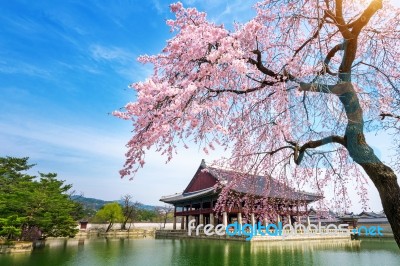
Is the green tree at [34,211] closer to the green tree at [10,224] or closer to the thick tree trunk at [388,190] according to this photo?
the green tree at [10,224]

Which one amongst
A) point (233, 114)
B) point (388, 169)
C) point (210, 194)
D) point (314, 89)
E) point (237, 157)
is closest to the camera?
point (388, 169)

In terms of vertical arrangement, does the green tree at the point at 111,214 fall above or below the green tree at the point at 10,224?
above

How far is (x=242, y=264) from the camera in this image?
41.8ft

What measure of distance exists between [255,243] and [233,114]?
18.9m

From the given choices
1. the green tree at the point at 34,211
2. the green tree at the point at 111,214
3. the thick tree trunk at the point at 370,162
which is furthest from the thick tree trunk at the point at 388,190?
the green tree at the point at 111,214

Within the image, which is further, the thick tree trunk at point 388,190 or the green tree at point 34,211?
the green tree at point 34,211

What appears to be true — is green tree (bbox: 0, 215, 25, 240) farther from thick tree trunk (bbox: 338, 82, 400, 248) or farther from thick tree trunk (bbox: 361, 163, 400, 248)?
thick tree trunk (bbox: 361, 163, 400, 248)

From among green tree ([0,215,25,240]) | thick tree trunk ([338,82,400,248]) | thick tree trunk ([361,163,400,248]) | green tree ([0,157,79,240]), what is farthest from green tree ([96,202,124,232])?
thick tree trunk ([361,163,400,248])

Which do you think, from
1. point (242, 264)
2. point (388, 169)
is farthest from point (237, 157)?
point (242, 264)

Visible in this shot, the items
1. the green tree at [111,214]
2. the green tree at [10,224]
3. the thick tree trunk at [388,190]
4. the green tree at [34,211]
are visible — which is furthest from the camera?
the green tree at [111,214]

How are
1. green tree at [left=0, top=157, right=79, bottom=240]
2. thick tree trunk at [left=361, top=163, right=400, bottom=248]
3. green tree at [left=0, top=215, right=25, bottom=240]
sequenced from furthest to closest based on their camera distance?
green tree at [left=0, top=157, right=79, bottom=240] < green tree at [left=0, top=215, right=25, bottom=240] < thick tree trunk at [left=361, top=163, right=400, bottom=248]

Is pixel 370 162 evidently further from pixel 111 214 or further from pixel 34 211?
pixel 111 214

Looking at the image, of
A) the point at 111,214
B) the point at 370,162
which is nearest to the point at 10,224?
the point at 370,162

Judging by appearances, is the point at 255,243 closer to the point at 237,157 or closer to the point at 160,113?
the point at 237,157
